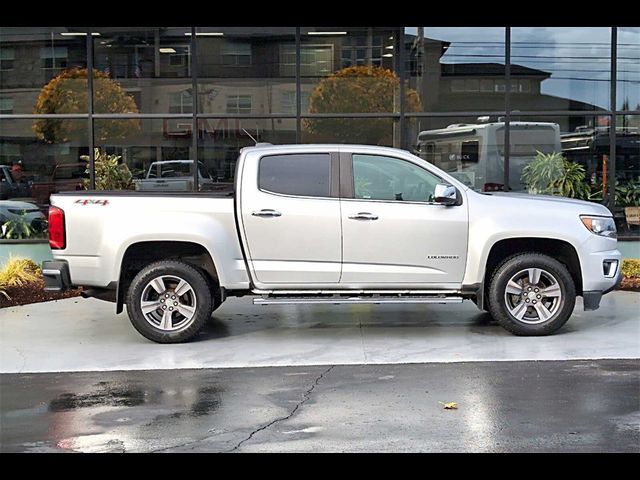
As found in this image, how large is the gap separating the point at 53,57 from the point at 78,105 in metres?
0.86

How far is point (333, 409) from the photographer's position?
21.3 feet

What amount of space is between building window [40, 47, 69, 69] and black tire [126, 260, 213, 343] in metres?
6.65

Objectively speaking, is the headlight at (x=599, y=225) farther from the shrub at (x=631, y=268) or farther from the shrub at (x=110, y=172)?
the shrub at (x=110, y=172)

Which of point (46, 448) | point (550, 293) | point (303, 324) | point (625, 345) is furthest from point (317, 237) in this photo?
point (46, 448)

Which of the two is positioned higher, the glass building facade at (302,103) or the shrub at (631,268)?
the glass building facade at (302,103)

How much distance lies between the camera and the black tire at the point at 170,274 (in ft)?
28.6

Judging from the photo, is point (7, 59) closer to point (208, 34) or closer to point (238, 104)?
point (208, 34)

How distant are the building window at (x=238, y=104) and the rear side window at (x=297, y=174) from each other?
5.21 meters

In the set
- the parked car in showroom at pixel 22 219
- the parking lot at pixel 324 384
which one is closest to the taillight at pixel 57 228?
the parking lot at pixel 324 384

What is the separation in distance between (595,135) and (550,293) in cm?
591

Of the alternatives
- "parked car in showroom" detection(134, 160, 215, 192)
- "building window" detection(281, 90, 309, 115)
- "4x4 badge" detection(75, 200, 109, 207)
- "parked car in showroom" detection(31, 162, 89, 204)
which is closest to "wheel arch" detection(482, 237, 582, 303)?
"4x4 badge" detection(75, 200, 109, 207)

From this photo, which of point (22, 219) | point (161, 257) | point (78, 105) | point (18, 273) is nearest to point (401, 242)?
point (161, 257)

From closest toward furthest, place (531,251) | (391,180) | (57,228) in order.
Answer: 1. (57,228)
2. (391,180)
3. (531,251)

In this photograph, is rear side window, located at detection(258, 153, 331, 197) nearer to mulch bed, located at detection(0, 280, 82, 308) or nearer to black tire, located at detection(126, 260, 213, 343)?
black tire, located at detection(126, 260, 213, 343)
